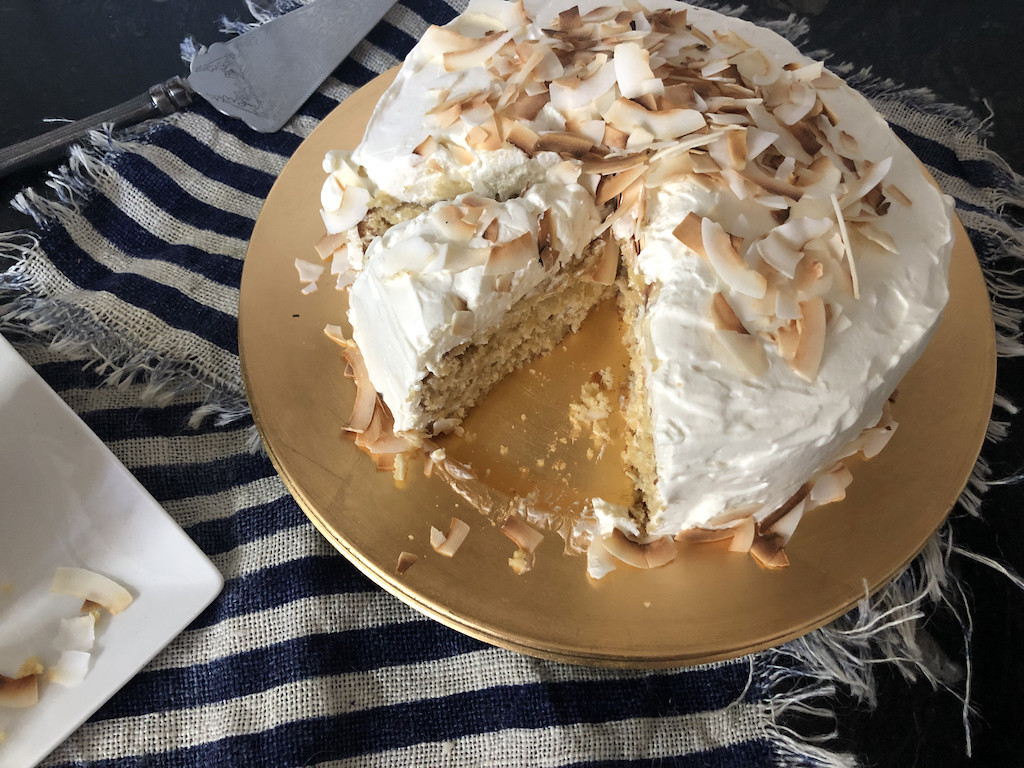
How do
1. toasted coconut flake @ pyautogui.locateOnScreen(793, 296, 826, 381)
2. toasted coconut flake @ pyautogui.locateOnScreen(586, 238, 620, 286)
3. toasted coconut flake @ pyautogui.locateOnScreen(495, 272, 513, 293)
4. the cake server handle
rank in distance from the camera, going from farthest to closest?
the cake server handle → toasted coconut flake @ pyautogui.locateOnScreen(586, 238, 620, 286) → toasted coconut flake @ pyautogui.locateOnScreen(495, 272, 513, 293) → toasted coconut flake @ pyautogui.locateOnScreen(793, 296, 826, 381)

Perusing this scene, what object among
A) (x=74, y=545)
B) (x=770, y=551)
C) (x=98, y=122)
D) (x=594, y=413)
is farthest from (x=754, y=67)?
(x=74, y=545)

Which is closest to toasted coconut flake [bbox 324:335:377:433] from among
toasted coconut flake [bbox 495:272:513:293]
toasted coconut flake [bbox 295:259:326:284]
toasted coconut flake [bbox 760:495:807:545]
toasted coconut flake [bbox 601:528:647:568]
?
toasted coconut flake [bbox 295:259:326:284]

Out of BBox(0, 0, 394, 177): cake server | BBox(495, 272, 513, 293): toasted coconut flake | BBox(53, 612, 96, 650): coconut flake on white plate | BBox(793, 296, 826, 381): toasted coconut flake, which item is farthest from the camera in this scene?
BBox(0, 0, 394, 177): cake server

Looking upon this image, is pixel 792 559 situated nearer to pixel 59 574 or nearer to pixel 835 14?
pixel 59 574

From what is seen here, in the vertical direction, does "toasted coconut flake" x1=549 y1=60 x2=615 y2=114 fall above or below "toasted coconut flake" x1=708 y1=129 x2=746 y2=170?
above

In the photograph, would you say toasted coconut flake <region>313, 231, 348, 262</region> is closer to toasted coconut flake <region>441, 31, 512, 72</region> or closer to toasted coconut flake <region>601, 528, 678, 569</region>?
toasted coconut flake <region>441, 31, 512, 72</region>
